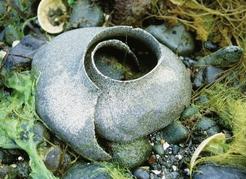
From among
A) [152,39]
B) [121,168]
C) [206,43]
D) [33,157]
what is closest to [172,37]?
[206,43]

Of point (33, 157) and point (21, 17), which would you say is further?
point (21, 17)

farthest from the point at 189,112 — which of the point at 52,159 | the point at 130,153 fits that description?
the point at 52,159

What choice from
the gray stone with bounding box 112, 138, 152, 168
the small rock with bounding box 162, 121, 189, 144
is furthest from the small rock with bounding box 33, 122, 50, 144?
the small rock with bounding box 162, 121, 189, 144

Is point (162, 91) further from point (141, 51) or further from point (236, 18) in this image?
point (236, 18)

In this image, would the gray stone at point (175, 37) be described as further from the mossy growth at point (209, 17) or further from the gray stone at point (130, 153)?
the gray stone at point (130, 153)

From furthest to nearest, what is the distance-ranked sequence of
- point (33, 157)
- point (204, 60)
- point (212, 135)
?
point (204, 60) < point (212, 135) < point (33, 157)

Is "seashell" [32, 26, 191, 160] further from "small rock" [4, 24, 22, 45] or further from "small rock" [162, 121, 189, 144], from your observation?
"small rock" [4, 24, 22, 45]

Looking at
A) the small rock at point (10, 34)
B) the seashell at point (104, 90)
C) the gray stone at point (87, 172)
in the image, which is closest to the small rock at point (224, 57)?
the seashell at point (104, 90)
